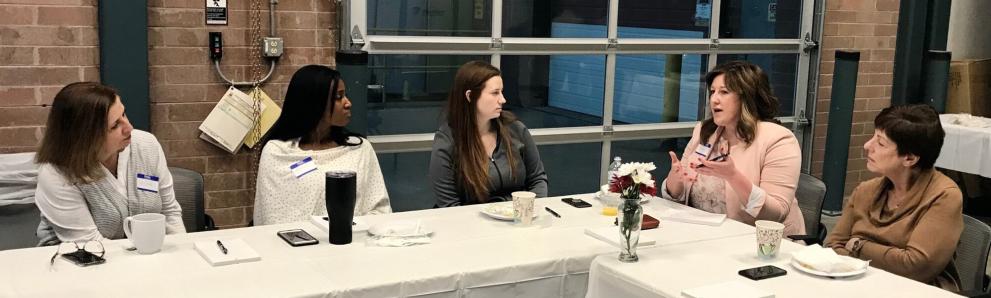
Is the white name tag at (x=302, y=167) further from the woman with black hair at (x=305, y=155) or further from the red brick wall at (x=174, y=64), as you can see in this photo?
the red brick wall at (x=174, y=64)

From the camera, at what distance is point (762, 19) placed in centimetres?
628

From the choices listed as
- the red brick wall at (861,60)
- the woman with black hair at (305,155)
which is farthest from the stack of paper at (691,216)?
the red brick wall at (861,60)

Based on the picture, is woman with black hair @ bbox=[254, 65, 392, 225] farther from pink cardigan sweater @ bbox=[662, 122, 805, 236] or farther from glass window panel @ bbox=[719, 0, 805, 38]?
glass window panel @ bbox=[719, 0, 805, 38]

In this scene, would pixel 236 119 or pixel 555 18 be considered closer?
pixel 236 119

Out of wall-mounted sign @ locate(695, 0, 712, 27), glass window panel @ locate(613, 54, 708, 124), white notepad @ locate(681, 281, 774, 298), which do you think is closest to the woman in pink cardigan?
white notepad @ locate(681, 281, 774, 298)

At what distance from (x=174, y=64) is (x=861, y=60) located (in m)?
4.54

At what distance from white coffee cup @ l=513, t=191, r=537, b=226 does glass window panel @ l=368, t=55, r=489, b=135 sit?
2.02 metres

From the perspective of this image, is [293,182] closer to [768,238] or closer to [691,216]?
[691,216]

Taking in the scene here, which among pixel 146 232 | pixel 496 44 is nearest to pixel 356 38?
pixel 496 44

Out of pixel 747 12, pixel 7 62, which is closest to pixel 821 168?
pixel 747 12

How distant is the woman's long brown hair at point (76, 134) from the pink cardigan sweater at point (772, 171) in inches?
86.2

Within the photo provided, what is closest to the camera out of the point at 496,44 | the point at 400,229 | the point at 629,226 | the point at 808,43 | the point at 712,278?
the point at 712,278

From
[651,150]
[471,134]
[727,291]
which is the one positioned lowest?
[651,150]

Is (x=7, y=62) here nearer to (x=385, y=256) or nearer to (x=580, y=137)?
(x=385, y=256)
